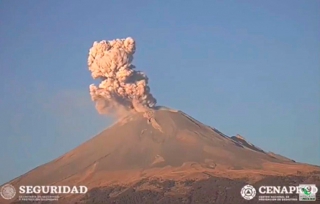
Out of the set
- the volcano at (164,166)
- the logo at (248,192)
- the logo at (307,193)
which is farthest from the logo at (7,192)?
the logo at (307,193)

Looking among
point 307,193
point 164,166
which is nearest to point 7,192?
point 307,193

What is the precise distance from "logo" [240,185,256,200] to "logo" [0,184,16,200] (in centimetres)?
662

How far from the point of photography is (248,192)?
60.5ft

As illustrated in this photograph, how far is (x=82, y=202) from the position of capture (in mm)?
20922

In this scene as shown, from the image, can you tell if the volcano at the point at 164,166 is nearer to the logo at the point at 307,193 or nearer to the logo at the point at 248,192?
the logo at the point at 248,192

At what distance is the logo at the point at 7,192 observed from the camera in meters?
18.8

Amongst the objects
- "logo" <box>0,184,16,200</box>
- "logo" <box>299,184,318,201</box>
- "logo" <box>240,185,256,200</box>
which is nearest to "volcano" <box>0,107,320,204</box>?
"logo" <box>240,185,256,200</box>

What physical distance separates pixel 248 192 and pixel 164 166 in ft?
34.2

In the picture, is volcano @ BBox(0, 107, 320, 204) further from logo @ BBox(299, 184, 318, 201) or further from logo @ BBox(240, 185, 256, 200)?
logo @ BBox(299, 184, 318, 201)

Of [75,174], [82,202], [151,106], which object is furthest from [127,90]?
[82,202]

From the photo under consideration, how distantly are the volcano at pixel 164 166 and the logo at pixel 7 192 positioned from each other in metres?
0.83

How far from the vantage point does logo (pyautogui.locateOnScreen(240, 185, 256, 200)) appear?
18188mm

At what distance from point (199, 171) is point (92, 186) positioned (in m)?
4.94

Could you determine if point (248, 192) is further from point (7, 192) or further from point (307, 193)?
point (7, 192)
